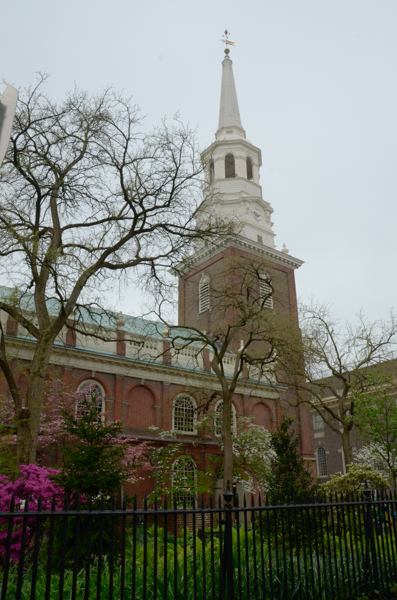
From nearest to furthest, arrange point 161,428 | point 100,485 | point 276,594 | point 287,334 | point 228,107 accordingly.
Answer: point 276,594 → point 100,485 → point 287,334 → point 161,428 → point 228,107

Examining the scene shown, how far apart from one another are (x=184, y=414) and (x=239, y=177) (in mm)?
21659

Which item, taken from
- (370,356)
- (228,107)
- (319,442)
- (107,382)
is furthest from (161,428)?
(228,107)

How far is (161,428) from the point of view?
1069 inches

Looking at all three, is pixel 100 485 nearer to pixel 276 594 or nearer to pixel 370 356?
pixel 276 594

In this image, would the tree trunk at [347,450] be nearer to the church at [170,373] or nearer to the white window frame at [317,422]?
the church at [170,373]

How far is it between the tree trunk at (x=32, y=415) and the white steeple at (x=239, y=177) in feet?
86.0

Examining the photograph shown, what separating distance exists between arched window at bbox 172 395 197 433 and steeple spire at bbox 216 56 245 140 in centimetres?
2509

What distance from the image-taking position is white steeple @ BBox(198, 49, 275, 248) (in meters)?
41.1

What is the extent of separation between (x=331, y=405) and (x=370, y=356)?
21.7m

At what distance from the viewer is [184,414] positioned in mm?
28781

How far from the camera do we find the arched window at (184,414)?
28269mm

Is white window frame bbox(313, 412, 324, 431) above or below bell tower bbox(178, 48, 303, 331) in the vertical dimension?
below

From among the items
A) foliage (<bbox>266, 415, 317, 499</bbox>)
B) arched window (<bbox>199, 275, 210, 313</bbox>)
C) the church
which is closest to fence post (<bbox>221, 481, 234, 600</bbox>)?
foliage (<bbox>266, 415, 317, 499</bbox>)

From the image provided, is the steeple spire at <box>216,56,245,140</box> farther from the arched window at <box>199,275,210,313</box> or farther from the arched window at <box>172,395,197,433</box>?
the arched window at <box>172,395,197,433</box>
